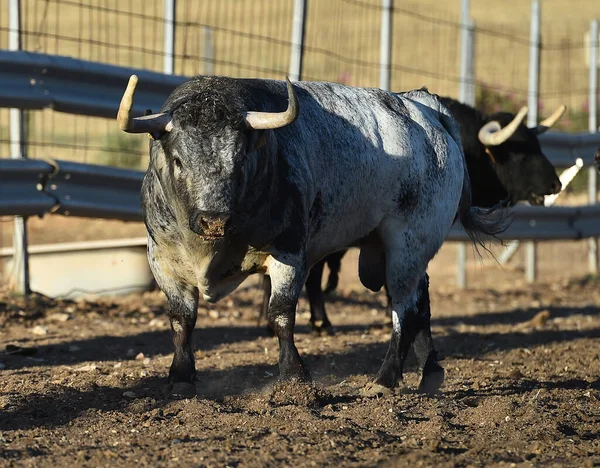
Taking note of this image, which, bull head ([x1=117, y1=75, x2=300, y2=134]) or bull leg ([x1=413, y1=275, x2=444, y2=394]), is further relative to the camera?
bull leg ([x1=413, y1=275, x2=444, y2=394])

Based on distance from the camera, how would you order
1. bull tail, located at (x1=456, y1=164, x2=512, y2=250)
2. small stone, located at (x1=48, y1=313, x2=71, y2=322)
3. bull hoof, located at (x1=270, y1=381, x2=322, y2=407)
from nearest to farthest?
bull hoof, located at (x1=270, y1=381, x2=322, y2=407)
bull tail, located at (x1=456, y1=164, x2=512, y2=250)
small stone, located at (x1=48, y1=313, x2=71, y2=322)

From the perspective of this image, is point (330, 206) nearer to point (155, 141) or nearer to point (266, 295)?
point (155, 141)

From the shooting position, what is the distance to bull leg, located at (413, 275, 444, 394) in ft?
20.5

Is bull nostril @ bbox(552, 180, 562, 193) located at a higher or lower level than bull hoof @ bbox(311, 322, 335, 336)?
higher

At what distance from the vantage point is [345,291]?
11148 mm

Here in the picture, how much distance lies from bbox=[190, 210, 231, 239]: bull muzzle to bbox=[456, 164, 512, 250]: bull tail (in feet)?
8.36

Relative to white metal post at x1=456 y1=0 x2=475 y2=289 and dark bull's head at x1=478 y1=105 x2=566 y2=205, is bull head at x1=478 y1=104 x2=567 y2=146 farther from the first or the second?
white metal post at x1=456 y1=0 x2=475 y2=289

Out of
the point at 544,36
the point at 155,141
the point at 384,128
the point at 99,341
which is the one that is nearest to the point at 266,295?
the point at 99,341

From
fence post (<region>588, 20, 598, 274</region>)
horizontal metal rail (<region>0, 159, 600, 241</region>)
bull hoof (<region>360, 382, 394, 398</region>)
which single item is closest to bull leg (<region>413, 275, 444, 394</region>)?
bull hoof (<region>360, 382, 394, 398</region>)

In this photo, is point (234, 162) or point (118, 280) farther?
point (118, 280)

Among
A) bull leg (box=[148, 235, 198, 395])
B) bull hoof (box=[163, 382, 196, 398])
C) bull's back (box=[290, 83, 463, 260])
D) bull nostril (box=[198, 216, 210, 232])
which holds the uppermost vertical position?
bull's back (box=[290, 83, 463, 260])

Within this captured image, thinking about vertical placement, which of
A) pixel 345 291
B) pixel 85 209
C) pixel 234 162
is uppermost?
pixel 234 162

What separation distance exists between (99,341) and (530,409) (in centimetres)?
323

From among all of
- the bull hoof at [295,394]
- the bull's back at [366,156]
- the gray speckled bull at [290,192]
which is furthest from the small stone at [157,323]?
the bull hoof at [295,394]
